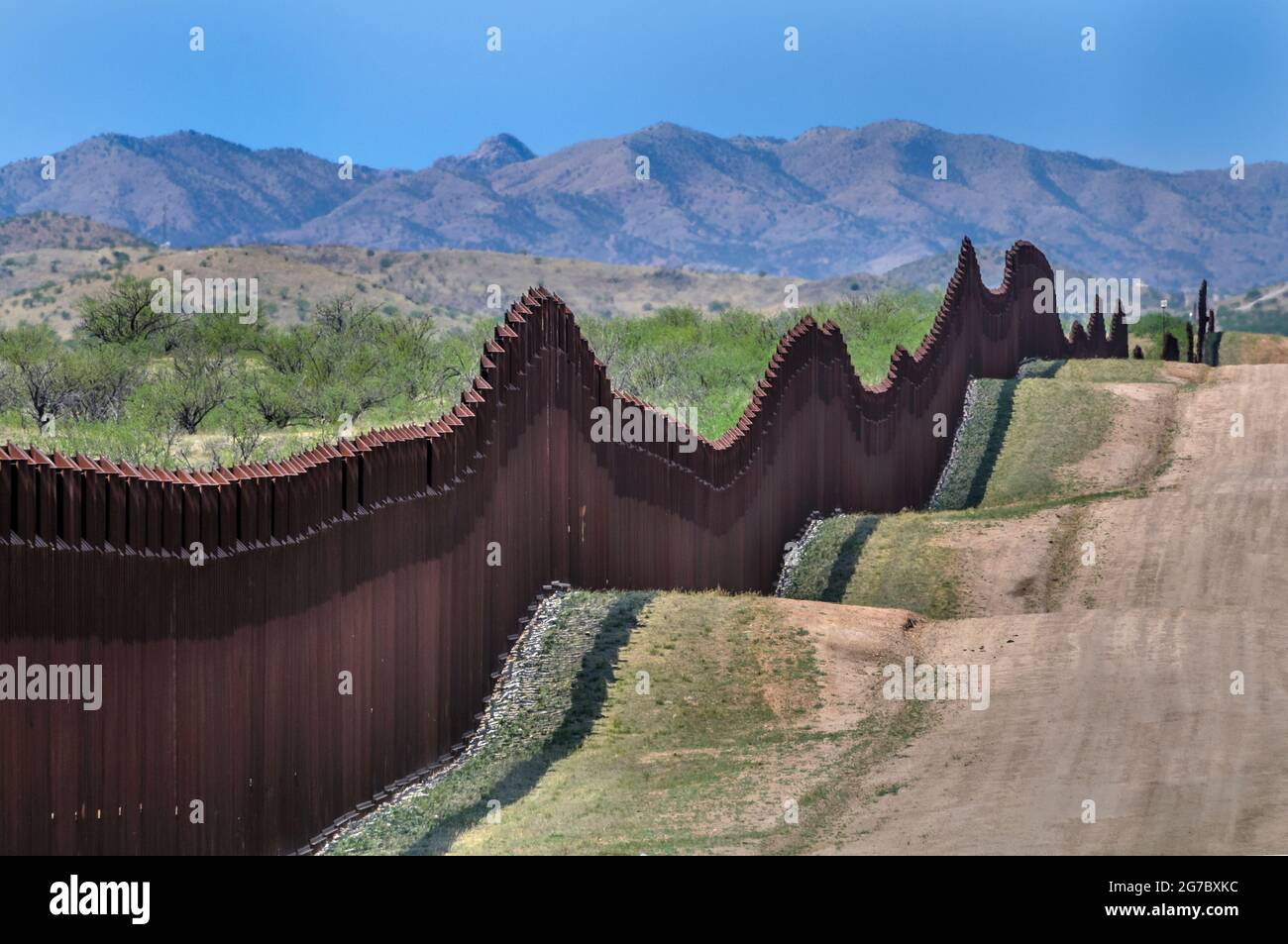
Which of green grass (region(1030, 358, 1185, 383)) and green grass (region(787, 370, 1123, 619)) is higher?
green grass (region(1030, 358, 1185, 383))

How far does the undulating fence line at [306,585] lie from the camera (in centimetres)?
1067

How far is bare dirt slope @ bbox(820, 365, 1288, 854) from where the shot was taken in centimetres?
1198

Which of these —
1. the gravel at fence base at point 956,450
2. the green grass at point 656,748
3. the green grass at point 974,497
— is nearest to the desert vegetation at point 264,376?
the gravel at fence base at point 956,450

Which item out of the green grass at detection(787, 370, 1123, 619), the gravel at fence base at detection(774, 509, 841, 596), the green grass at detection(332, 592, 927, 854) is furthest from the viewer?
the gravel at fence base at detection(774, 509, 841, 596)

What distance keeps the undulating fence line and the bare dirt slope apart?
12.5 feet

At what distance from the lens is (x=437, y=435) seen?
16.2 meters

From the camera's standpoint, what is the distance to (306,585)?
1357 centimetres

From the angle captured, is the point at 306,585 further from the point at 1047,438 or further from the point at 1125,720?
the point at 1047,438

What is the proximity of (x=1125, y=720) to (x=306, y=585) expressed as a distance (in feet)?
21.5

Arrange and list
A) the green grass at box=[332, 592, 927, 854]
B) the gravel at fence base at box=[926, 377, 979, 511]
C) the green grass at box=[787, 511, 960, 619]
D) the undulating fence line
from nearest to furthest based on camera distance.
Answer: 1. the undulating fence line
2. the green grass at box=[332, 592, 927, 854]
3. the green grass at box=[787, 511, 960, 619]
4. the gravel at fence base at box=[926, 377, 979, 511]
